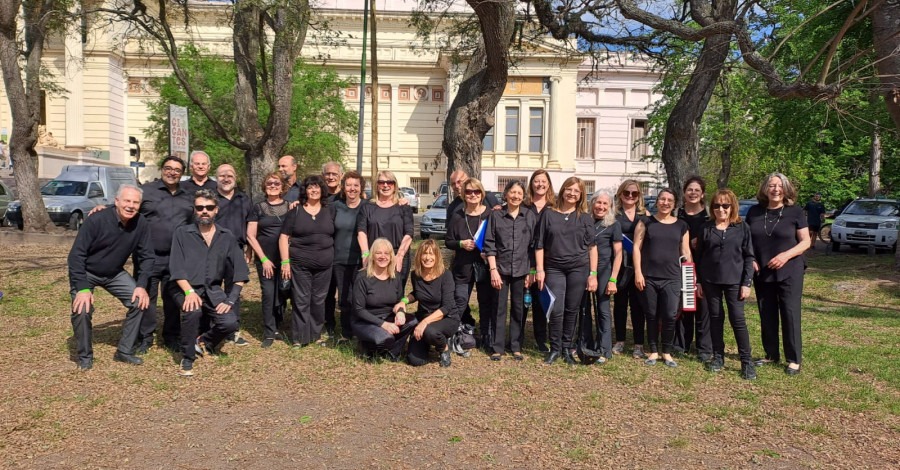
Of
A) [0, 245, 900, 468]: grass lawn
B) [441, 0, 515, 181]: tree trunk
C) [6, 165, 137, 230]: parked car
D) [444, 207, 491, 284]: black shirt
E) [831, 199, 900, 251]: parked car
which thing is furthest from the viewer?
[6, 165, 137, 230]: parked car

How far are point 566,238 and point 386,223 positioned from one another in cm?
183

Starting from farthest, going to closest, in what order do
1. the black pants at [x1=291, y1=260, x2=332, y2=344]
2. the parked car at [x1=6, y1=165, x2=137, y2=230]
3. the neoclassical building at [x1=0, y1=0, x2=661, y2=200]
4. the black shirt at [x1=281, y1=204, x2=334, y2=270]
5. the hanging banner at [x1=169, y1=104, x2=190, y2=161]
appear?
1. the neoclassical building at [x1=0, y1=0, x2=661, y2=200]
2. the parked car at [x1=6, y1=165, x2=137, y2=230]
3. the hanging banner at [x1=169, y1=104, x2=190, y2=161]
4. the black pants at [x1=291, y1=260, x2=332, y2=344]
5. the black shirt at [x1=281, y1=204, x2=334, y2=270]

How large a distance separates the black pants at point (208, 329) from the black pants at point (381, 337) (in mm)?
1181

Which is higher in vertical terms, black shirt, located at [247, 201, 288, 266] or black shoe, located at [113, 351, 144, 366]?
black shirt, located at [247, 201, 288, 266]

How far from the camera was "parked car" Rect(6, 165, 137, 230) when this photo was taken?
20156mm

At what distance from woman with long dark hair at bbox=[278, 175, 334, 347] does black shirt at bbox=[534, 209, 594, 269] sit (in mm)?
2249

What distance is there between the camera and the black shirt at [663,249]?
661 cm

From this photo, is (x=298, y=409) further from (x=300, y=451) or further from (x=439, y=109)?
(x=439, y=109)

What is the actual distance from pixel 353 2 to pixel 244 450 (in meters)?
42.5

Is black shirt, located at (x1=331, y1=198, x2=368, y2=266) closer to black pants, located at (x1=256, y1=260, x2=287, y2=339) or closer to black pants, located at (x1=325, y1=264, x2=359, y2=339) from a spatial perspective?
black pants, located at (x1=325, y1=264, x2=359, y2=339)

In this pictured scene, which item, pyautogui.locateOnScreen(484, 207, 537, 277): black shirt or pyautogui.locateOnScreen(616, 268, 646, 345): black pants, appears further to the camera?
pyautogui.locateOnScreen(616, 268, 646, 345): black pants

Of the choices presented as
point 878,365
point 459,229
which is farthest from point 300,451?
point 878,365

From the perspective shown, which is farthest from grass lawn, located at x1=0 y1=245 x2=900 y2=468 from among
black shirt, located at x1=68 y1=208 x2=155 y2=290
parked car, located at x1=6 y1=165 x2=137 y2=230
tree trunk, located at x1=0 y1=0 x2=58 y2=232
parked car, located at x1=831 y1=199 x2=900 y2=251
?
parked car, located at x1=6 y1=165 x2=137 y2=230

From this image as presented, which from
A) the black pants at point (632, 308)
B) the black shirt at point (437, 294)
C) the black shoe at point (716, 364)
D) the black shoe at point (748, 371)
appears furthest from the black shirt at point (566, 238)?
the black shoe at point (748, 371)
